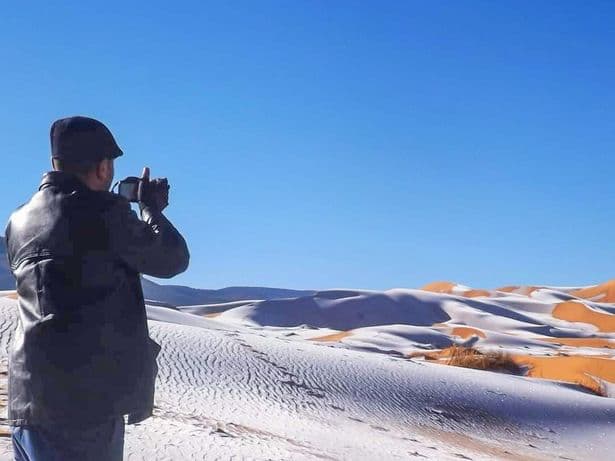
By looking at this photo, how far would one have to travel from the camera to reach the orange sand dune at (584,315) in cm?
4059

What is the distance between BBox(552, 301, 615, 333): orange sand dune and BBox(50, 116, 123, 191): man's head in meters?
38.9

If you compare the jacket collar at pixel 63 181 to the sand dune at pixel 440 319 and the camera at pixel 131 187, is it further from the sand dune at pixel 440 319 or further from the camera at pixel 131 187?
the sand dune at pixel 440 319

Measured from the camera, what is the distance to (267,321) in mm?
33250

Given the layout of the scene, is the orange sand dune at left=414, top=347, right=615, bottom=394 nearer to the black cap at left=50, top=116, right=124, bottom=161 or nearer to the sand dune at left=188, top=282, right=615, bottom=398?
the sand dune at left=188, top=282, right=615, bottom=398

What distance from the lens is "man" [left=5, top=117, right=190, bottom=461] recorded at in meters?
2.89

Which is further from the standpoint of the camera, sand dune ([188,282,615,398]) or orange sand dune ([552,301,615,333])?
orange sand dune ([552,301,615,333])

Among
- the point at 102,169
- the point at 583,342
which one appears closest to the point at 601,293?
the point at 583,342

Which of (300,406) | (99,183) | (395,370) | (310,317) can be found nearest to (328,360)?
(395,370)

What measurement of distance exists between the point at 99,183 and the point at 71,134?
7.2 inches

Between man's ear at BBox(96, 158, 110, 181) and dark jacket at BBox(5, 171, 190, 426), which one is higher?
man's ear at BBox(96, 158, 110, 181)

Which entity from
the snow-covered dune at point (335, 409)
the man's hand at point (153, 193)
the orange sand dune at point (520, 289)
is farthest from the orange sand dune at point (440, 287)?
the man's hand at point (153, 193)

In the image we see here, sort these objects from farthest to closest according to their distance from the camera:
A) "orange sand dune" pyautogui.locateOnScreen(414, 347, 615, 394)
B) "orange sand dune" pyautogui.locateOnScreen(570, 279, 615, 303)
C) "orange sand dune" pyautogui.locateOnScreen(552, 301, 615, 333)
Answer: "orange sand dune" pyautogui.locateOnScreen(570, 279, 615, 303) → "orange sand dune" pyautogui.locateOnScreen(552, 301, 615, 333) → "orange sand dune" pyautogui.locateOnScreen(414, 347, 615, 394)

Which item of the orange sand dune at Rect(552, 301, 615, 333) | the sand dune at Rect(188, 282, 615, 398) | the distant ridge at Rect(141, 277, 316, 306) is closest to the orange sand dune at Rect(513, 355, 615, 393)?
the sand dune at Rect(188, 282, 615, 398)

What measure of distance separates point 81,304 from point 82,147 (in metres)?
0.54
